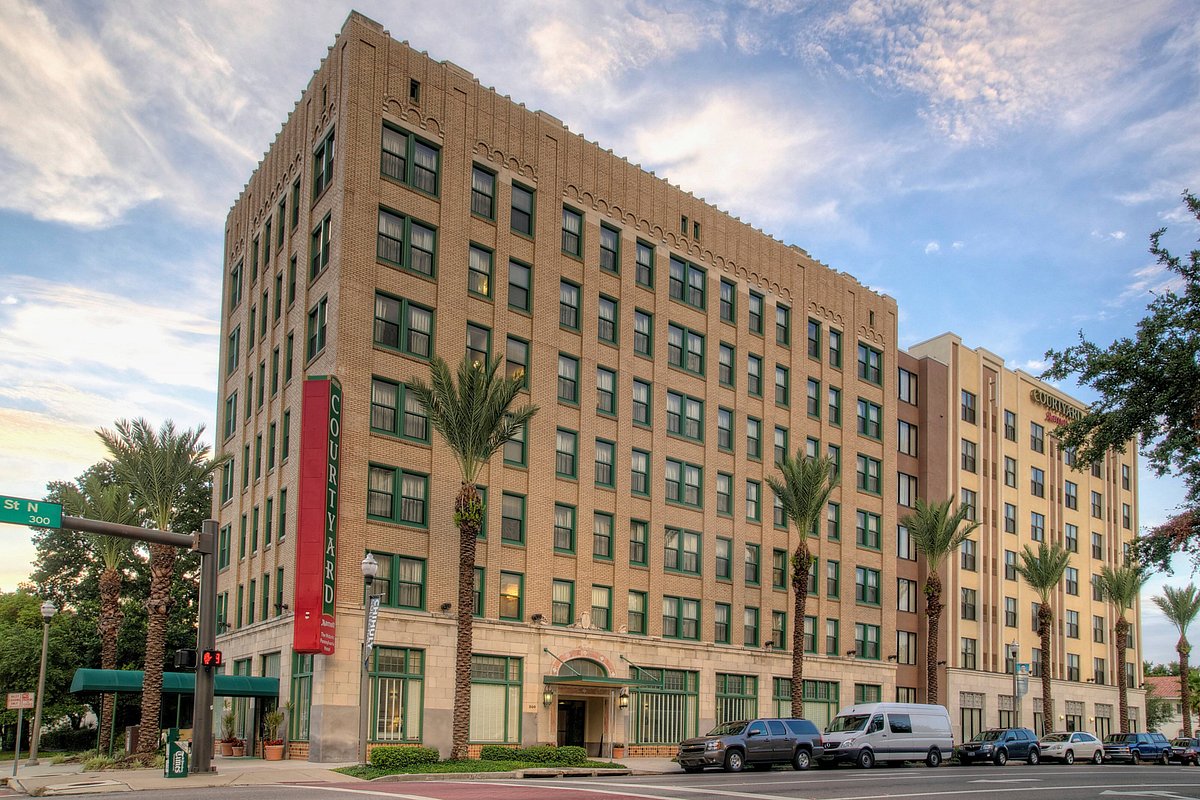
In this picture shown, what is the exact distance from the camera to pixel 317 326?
143 feet

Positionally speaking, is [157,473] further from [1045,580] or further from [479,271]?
[1045,580]

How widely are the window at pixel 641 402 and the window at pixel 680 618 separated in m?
7.96

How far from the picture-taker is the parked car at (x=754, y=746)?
38.1 metres

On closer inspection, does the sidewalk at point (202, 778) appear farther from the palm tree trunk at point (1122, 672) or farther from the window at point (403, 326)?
the palm tree trunk at point (1122, 672)

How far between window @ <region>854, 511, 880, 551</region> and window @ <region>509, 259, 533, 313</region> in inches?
963

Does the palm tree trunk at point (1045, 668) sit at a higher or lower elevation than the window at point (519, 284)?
lower

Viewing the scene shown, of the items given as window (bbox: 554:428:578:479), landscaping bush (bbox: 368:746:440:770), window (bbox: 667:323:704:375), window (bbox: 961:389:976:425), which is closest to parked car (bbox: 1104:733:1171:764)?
window (bbox: 961:389:976:425)

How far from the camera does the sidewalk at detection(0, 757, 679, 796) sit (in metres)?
27.7

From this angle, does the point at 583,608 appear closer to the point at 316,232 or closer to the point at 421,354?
the point at 421,354

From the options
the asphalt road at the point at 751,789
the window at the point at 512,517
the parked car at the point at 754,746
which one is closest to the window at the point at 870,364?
the window at the point at 512,517

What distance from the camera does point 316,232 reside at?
147 feet

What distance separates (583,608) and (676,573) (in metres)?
6.23

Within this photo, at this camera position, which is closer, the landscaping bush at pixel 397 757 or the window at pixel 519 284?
the landscaping bush at pixel 397 757

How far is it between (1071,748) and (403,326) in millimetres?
37724
